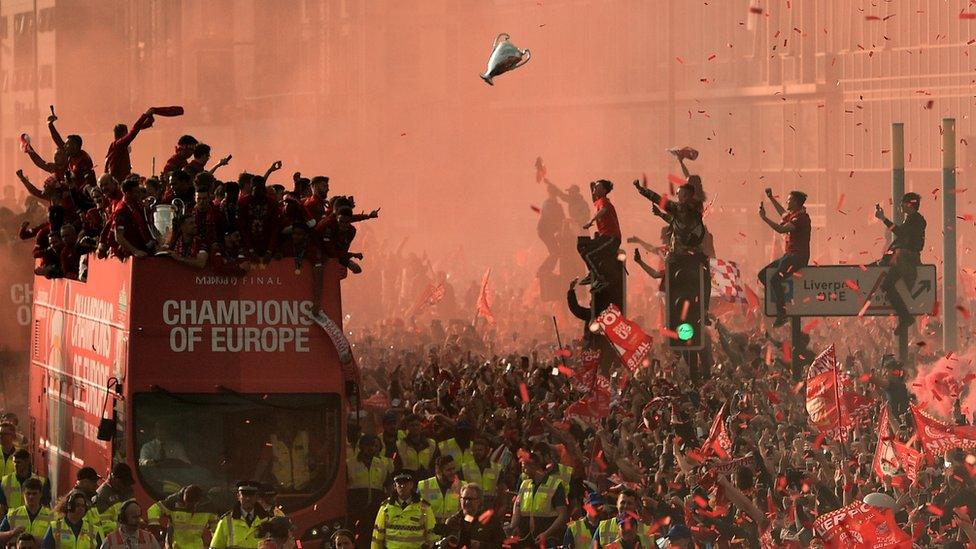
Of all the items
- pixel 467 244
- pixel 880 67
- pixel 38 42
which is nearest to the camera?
pixel 880 67

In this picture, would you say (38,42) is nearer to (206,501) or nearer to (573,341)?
(573,341)

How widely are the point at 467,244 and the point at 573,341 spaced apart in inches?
1475

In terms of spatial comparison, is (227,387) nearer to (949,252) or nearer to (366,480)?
(366,480)

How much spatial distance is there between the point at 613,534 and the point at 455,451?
4.29m

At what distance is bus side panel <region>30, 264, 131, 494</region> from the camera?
15672 millimetres

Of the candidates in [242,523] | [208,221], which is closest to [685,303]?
[208,221]

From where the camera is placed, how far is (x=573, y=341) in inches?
1226

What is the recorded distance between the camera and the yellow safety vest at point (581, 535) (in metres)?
13.7

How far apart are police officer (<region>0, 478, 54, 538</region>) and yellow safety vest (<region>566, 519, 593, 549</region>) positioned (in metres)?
3.80

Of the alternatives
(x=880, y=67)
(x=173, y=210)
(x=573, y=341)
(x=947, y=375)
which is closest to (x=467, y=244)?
(x=880, y=67)

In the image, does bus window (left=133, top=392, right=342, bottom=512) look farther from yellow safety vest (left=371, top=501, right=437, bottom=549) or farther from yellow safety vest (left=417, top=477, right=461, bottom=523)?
yellow safety vest (left=371, top=501, right=437, bottom=549)

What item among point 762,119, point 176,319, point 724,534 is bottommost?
point 724,534

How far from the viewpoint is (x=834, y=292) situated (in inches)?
795

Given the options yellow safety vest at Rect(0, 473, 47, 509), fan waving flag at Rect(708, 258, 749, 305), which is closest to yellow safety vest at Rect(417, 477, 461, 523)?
yellow safety vest at Rect(0, 473, 47, 509)
